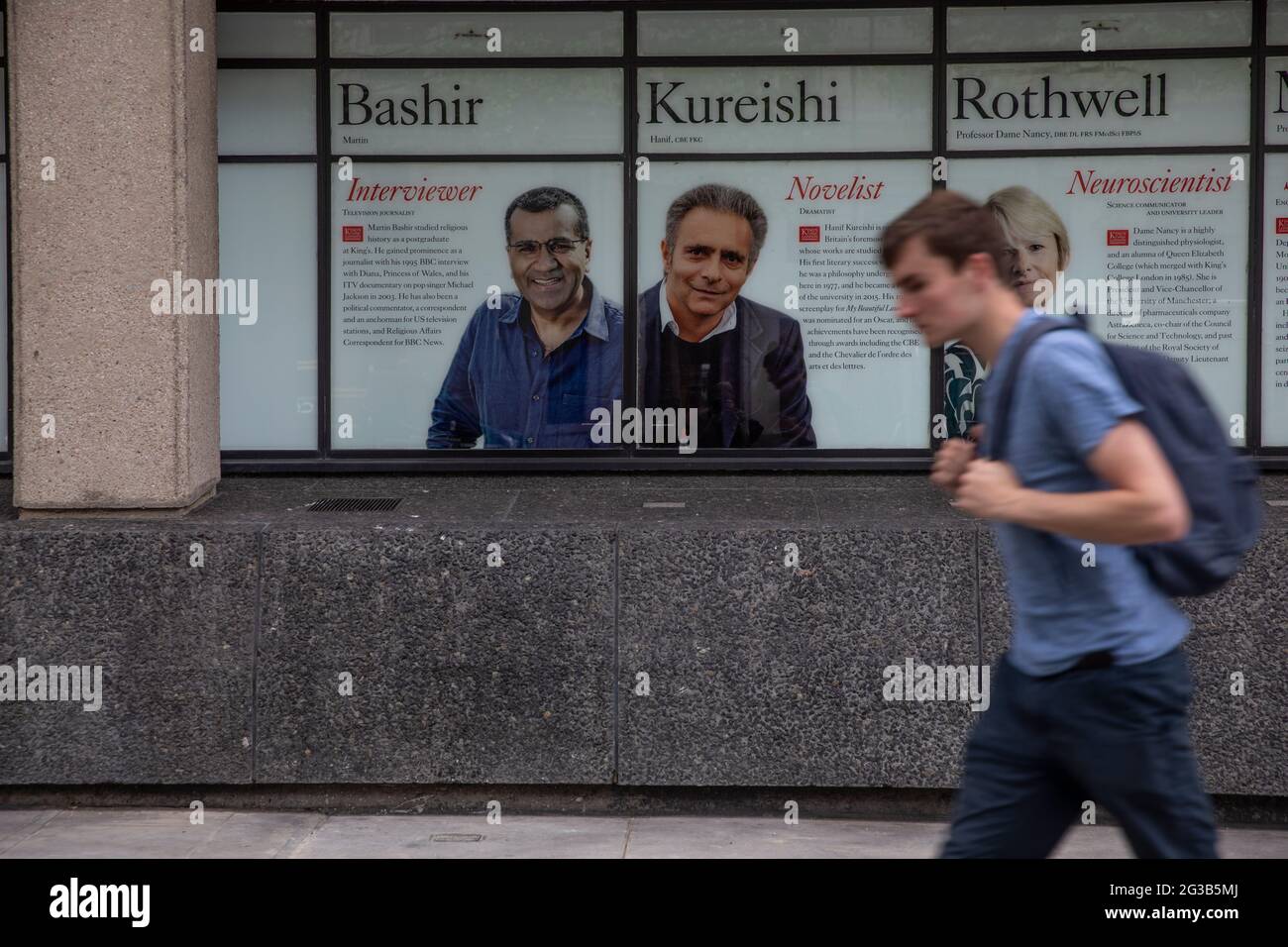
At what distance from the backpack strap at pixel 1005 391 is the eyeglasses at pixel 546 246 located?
506 cm

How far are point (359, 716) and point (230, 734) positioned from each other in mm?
557

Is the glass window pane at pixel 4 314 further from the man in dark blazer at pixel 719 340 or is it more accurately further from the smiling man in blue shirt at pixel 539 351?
the man in dark blazer at pixel 719 340

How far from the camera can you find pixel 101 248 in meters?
6.80

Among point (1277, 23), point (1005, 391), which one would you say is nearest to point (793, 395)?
point (1277, 23)

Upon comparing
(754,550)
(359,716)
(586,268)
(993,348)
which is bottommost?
(359,716)

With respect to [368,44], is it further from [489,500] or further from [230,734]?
[230,734]

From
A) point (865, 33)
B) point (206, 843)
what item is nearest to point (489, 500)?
point (206, 843)

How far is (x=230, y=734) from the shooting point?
6551mm

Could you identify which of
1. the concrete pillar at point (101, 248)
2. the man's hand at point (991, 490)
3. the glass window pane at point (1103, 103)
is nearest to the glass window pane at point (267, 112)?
the concrete pillar at point (101, 248)

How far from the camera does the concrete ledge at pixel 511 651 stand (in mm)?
6492

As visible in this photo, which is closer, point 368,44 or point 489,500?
point 489,500

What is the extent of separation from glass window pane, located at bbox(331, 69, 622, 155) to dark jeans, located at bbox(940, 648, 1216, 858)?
535 centimetres

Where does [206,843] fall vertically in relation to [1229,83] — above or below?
below

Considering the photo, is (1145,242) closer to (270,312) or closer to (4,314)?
(270,312)
